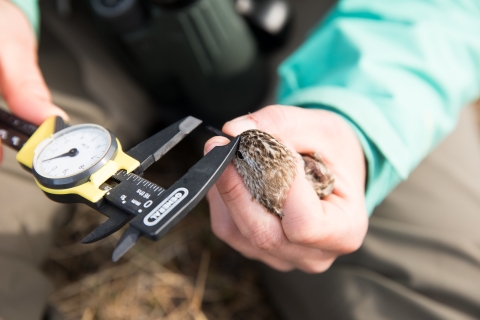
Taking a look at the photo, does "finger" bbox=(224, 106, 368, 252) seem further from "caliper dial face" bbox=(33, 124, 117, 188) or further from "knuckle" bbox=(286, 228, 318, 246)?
"caliper dial face" bbox=(33, 124, 117, 188)

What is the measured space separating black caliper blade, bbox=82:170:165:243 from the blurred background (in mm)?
1487

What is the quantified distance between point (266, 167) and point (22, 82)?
4.26ft

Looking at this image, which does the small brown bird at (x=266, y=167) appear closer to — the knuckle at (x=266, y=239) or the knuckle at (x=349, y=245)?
the knuckle at (x=266, y=239)

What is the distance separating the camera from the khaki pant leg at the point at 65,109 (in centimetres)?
211

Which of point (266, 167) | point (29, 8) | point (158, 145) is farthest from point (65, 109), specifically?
point (266, 167)

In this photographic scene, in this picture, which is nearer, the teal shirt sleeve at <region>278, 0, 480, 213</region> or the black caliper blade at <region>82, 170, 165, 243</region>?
the black caliper blade at <region>82, 170, 165, 243</region>

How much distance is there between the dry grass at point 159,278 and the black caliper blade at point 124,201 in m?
1.77

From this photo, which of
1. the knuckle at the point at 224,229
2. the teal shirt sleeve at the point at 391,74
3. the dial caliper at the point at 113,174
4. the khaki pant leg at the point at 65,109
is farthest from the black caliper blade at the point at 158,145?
the khaki pant leg at the point at 65,109

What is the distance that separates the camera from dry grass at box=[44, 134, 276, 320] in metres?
2.91

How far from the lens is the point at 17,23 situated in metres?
2.27

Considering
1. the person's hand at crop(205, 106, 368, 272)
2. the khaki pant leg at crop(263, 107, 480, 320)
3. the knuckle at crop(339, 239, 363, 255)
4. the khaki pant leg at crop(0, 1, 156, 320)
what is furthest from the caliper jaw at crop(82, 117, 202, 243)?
the khaki pant leg at crop(263, 107, 480, 320)

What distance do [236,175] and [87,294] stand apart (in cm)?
203

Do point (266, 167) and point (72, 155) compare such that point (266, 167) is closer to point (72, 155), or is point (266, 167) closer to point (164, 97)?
point (72, 155)

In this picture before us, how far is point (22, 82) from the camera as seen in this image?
77.9 inches
